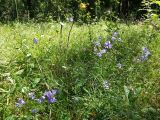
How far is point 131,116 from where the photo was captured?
2592 mm

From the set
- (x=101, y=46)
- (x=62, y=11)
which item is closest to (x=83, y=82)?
(x=101, y=46)

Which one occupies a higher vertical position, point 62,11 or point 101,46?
point 62,11

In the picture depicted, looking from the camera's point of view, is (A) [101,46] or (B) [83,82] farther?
(A) [101,46]

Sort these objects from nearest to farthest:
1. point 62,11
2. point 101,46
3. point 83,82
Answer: point 83,82
point 101,46
point 62,11

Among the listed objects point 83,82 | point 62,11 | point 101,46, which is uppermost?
point 62,11

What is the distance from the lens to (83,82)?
9.66 ft

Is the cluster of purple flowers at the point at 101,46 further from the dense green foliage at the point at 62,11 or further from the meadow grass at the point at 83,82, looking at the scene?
the dense green foliage at the point at 62,11

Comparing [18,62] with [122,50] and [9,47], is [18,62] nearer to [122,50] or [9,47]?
[9,47]

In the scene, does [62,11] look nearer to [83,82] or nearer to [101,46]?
[101,46]

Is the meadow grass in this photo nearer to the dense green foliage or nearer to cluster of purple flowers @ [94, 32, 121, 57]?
cluster of purple flowers @ [94, 32, 121, 57]

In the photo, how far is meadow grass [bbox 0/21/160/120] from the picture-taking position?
2.71 meters

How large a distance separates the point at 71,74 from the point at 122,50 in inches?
28.5

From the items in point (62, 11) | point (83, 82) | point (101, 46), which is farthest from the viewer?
point (62, 11)

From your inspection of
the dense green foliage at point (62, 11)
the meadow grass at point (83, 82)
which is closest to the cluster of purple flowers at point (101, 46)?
the meadow grass at point (83, 82)
